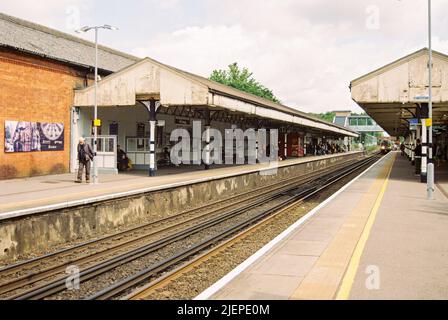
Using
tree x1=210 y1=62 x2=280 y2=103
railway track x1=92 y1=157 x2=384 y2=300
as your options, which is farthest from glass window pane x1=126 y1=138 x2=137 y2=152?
tree x1=210 y1=62 x2=280 y2=103

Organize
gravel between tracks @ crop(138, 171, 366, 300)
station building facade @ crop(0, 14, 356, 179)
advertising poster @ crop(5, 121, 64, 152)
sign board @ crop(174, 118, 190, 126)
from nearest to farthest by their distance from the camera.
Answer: gravel between tracks @ crop(138, 171, 366, 300) < advertising poster @ crop(5, 121, 64, 152) < station building facade @ crop(0, 14, 356, 179) < sign board @ crop(174, 118, 190, 126)

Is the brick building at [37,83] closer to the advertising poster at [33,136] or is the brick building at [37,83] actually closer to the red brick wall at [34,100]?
the red brick wall at [34,100]

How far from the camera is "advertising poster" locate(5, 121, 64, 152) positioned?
1948 centimetres

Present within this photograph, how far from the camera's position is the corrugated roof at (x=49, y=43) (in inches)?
808

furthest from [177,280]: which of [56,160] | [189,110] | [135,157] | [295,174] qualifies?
[295,174]

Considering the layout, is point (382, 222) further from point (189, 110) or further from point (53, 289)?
point (189, 110)

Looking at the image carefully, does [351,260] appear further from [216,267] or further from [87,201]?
[87,201]

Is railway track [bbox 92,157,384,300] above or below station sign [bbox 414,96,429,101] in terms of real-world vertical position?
below

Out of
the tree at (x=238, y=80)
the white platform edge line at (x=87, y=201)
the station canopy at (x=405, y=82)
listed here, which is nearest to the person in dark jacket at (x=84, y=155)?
the white platform edge line at (x=87, y=201)

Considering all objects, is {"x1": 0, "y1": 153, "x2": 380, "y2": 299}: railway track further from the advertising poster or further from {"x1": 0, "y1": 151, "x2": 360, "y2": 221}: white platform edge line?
the advertising poster

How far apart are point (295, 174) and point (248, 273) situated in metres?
27.5

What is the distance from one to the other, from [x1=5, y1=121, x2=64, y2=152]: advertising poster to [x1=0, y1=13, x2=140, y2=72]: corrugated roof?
3.24 meters

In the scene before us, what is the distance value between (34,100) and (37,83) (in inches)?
32.1

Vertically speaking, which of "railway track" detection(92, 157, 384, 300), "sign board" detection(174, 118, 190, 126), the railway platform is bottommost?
"railway track" detection(92, 157, 384, 300)
